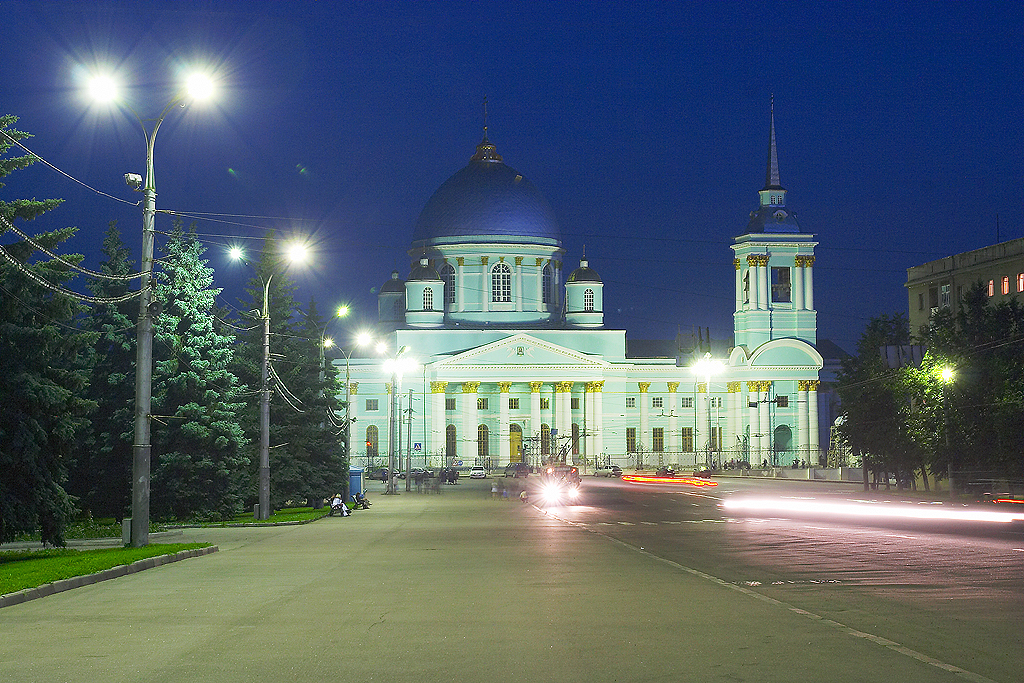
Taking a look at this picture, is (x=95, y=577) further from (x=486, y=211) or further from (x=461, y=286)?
(x=461, y=286)

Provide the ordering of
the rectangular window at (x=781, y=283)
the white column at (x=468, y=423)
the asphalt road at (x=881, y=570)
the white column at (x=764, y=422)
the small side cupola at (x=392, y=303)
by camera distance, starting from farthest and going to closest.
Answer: the small side cupola at (x=392, y=303) < the rectangular window at (x=781, y=283) < the white column at (x=468, y=423) < the white column at (x=764, y=422) < the asphalt road at (x=881, y=570)

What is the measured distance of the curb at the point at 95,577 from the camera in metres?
16.4

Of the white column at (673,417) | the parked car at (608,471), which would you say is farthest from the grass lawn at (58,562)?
the white column at (673,417)

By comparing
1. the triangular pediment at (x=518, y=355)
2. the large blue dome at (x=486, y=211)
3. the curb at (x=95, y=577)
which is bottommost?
the curb at (x=95, y=577)

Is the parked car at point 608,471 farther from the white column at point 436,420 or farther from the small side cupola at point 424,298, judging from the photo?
the small side cupola at point 424,298

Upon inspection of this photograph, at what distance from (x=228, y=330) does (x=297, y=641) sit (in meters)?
38.0

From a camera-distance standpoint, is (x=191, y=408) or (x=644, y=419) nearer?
(x=191, y=408)

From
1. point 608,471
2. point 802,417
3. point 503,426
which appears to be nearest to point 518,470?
point 608,471

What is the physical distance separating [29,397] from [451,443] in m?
100

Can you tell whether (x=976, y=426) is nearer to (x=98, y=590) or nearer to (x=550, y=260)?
(x=98, y=590)

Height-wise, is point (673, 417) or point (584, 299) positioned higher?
point (584, 299)

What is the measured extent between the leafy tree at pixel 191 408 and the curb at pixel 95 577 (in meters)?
13.6

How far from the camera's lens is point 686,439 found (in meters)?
130

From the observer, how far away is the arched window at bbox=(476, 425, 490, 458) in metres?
126
